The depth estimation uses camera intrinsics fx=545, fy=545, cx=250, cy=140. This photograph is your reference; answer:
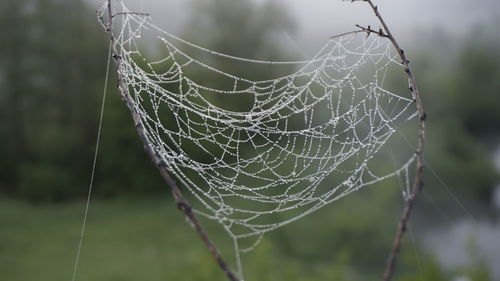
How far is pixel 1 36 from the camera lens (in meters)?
17.2

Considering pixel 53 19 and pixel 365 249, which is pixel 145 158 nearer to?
pixel 53 19

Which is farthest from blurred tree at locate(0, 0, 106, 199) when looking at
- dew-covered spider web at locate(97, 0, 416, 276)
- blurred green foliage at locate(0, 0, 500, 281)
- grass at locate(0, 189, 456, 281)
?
dew-covered spider web at locate(97, 0, 416, 276)

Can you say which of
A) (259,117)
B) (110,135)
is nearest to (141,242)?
(110,135)

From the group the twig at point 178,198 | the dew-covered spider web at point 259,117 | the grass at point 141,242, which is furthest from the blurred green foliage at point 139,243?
the twig at point 178,198

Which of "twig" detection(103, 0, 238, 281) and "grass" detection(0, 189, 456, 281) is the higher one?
"grass" detection(0, 189, 456, 281)

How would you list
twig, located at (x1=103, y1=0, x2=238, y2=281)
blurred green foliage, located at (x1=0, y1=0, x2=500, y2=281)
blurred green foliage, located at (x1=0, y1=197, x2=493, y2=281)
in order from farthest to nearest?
blurred green foliage, located at (x1=0, y1=0, x2=500, y2=281) < blurred green foliage, located at (x1=0, y1=197, x2=493, y2=281) < twig, located at (x1=103, y1=0, x2=238, y2=281)

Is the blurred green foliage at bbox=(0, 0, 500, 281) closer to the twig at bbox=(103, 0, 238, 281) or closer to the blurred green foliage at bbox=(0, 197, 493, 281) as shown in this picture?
the blurred green foliage at bbox=(0, 197, 493, 281)

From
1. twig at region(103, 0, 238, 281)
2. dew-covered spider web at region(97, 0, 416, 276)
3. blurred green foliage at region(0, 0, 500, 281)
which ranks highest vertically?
blurred green foliage at region(0, 0, 500, 281)

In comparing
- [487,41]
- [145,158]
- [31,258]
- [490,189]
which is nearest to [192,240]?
[145,158]

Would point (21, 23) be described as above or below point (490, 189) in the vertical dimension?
above

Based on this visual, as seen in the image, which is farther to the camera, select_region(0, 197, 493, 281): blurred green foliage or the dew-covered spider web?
select_region(0, 197, 493, 281): blurred green foliage

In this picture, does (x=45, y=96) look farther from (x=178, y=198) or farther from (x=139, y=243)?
(x=178, y=198)

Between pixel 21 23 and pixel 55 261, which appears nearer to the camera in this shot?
pixel 55 261

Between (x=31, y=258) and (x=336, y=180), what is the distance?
8107 millimetres
